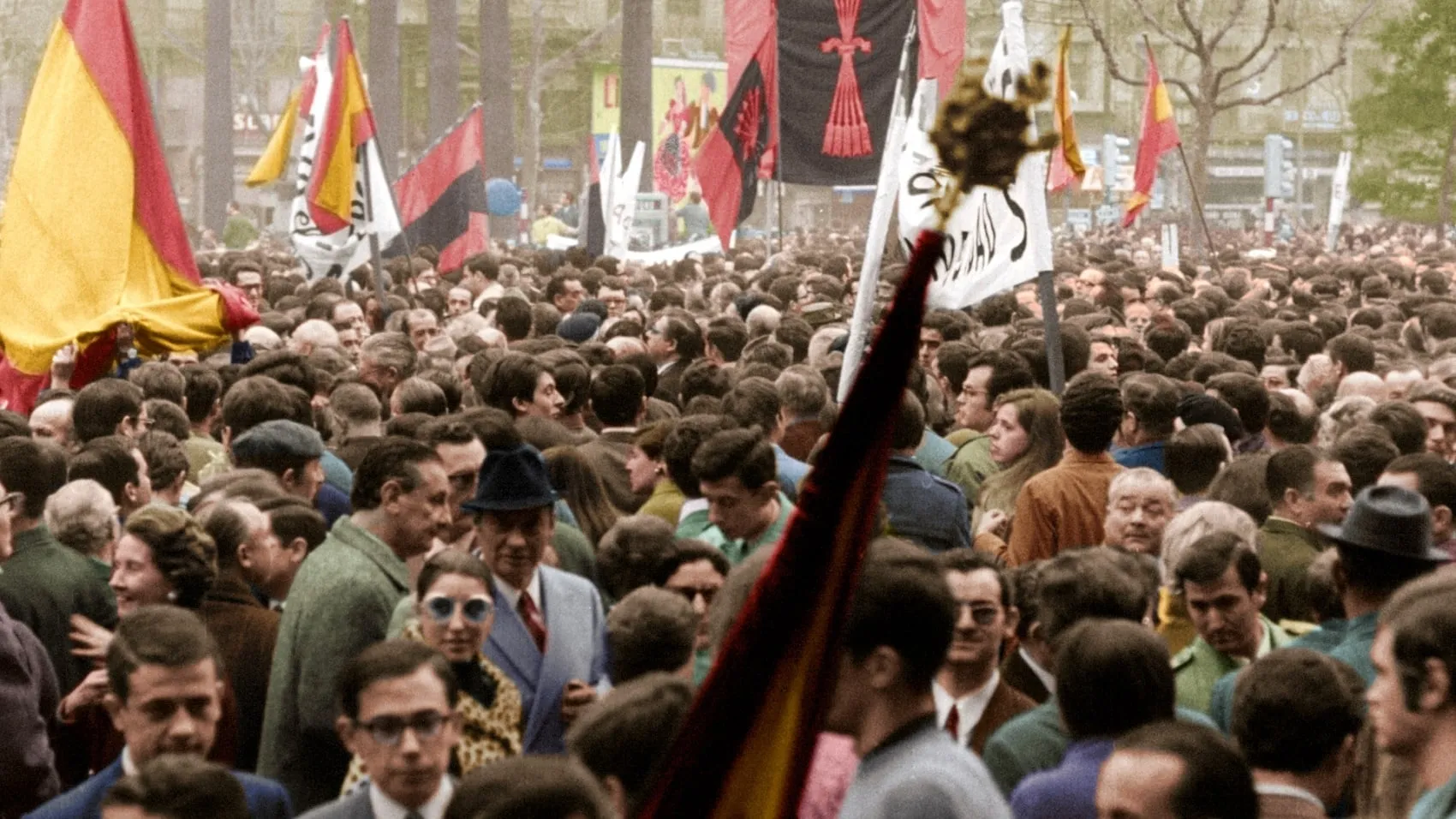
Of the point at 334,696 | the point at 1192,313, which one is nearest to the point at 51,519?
the point at 334,696

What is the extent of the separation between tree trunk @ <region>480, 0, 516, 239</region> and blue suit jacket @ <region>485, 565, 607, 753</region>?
31757 mm

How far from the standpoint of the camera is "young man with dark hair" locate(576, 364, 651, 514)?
8.20m

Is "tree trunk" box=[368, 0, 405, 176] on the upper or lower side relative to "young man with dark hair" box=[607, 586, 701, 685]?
lower

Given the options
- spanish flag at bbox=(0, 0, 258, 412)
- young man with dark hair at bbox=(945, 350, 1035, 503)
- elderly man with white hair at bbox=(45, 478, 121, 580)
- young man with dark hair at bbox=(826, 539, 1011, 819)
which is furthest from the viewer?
young man with dark hair at bbox=(945, 350, 1035, 503)

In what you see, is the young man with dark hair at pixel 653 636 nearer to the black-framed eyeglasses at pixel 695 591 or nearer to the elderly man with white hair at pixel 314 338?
the black-framed eyeglasses at pixel 695 591

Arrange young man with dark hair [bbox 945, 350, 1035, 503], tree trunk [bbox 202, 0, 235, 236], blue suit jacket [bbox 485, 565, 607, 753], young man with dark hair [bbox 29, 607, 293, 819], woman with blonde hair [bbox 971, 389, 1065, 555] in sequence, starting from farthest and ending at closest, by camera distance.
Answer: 1. tree trunk [bbox 202, 0, 235, 236]
2. young man with dark hair [bbox 945, 350, 1035, 503]
3. woman with blonde hair [bbox 971, 389, 1065, 555]
4. blue suit jacket [bbox 485, 565, 607, 753]
5. young man with dark hair [bbox 29, 607, 293, 819]

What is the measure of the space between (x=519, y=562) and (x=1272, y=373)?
634cm

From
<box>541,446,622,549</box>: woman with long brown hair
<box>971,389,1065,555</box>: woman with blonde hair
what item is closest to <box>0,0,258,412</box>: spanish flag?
<box>541,446,622,549</box>: woman with long brown hair

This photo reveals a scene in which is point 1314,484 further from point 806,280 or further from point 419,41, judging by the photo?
point 419,41

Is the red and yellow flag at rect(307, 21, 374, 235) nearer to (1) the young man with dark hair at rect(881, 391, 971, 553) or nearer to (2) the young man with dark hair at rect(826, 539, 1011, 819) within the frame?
(1) the young man with dark hair at rect(881, 391, 971, 553)

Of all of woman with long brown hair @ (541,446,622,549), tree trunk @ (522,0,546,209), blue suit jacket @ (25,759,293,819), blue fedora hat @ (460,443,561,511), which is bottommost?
tree trunk @ (522,0,546,209)

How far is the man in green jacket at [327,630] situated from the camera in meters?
5.41

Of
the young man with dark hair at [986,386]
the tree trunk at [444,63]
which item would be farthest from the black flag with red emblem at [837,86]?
the tree trunk at [444,63]

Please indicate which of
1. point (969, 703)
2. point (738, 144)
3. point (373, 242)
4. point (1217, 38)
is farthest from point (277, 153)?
point (969, 703)
